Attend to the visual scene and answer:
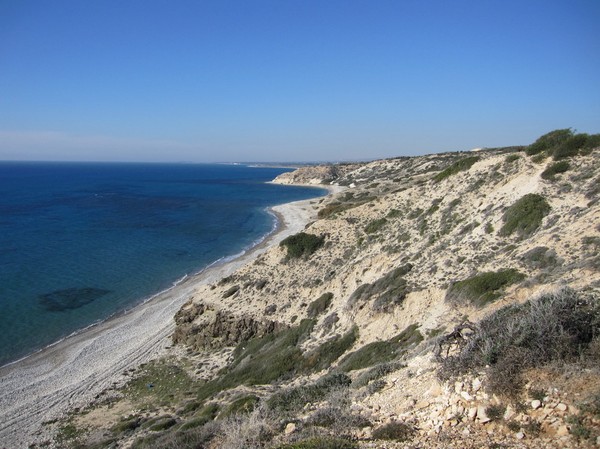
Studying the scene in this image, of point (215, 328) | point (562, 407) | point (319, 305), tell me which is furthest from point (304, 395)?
point (215, 328)

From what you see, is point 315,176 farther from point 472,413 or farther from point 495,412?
point 495,412

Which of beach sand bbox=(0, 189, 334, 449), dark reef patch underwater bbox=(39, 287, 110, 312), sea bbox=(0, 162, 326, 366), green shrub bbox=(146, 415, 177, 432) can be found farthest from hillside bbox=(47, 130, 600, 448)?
dark reef patch underwater bbox=(39, 287, 110, 312)

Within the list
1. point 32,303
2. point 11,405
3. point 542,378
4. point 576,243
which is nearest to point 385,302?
point 576,243

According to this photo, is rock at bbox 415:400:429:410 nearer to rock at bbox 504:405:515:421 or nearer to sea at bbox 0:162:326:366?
rock at bbox 504:405:515:421

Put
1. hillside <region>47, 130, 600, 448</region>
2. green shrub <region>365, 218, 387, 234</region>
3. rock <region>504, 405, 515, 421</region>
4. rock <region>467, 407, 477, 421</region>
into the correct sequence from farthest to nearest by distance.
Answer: green shrub <region>365, 218, 387, 234</region>, hillside <region>47, 130, 600, 448</region>, rock <region>467, 407, 477, 421</region>, rock <region>504, 405, 515, 421</region>

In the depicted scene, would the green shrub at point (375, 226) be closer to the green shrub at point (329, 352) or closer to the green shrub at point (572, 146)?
the green shrub at point (572, 146)

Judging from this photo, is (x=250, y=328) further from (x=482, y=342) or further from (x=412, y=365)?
(x=482, y=342)

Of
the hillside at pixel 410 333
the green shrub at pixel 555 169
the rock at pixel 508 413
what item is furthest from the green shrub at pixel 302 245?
the rock at pixel 508 413
